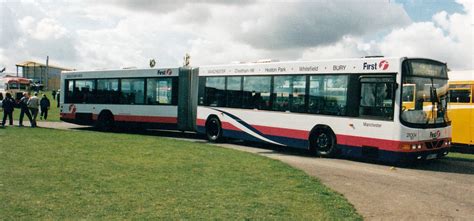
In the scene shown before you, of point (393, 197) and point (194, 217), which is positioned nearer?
point (194, 217)

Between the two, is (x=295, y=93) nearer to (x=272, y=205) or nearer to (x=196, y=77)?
(x=196, y=77)

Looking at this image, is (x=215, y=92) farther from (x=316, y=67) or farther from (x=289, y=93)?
(x=316, y=67)

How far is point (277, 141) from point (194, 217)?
30.7 feet

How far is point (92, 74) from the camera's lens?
74.6 ft

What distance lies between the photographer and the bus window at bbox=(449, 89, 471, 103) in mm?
16578

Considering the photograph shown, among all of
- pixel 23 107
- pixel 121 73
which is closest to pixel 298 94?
pixel 121 73

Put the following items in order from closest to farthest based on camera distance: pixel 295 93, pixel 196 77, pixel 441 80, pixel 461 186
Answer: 1. pixel 461 186
2. pixel 441 80
3. pixel 295 93
4. pixel 196 77

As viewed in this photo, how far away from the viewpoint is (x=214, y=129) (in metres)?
18.1

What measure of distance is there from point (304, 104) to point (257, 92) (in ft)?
7.60

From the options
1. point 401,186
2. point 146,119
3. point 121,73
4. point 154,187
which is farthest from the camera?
point 121,73

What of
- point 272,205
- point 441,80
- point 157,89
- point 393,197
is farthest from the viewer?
point 157,89

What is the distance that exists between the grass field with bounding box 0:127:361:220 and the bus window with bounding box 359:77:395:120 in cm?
304

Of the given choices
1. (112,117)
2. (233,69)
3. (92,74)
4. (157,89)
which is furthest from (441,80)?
(92,74)

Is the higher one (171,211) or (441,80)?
(441,80)
